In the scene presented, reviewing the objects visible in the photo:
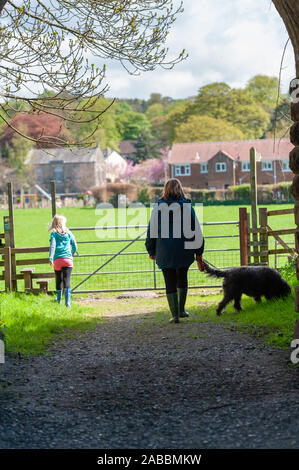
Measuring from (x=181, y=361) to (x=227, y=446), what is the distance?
2240mm

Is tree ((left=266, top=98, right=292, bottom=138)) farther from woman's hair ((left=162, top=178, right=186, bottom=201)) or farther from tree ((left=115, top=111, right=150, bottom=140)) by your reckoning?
tree ((left=115, top=111, right=150, bottom=140))

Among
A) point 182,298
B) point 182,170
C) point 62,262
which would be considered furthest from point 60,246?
point 182,170

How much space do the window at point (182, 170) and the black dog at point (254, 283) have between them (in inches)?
2524

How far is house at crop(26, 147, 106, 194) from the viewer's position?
87.9 metres

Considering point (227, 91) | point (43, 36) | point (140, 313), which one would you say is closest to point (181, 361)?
point (140, 313)

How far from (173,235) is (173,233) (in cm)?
3

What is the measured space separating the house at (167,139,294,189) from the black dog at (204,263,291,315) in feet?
194

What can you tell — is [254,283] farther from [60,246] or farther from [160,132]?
[160,132]

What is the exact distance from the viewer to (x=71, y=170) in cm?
9088

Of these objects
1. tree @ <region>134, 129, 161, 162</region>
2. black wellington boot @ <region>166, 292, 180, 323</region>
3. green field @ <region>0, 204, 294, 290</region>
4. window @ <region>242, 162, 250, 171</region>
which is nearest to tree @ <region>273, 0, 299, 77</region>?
black wellington boot @ <region>166, 292, 180, 323</region>

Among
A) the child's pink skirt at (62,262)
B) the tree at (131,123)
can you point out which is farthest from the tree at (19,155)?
the child's pink skirt at (62,262)

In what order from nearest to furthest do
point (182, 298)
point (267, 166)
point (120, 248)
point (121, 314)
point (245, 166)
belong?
point (182, 298), point (121, 314), point (120, 248), point (267, 166), point (245, 166)
